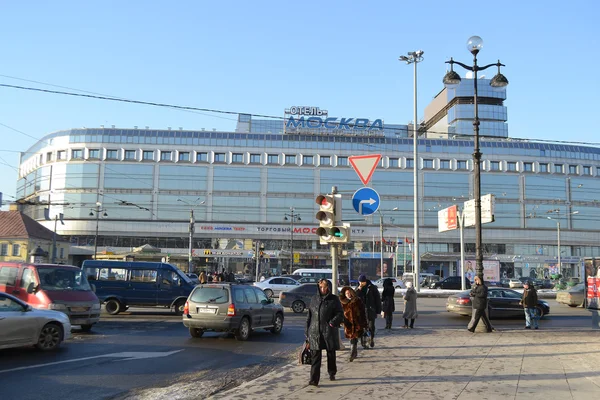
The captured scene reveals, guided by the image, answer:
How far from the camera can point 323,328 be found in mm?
8570

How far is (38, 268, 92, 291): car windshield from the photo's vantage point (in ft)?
50.8

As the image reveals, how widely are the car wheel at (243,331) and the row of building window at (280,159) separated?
68608 millimetres

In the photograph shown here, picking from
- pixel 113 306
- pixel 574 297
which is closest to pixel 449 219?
pixel 574 297

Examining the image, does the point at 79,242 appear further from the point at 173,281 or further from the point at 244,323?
the point at 244,323

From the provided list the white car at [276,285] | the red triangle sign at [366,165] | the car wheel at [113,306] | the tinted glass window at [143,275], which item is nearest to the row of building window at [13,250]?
the white car at [276,285]

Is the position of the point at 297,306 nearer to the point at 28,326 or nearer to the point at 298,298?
the point at 298,298

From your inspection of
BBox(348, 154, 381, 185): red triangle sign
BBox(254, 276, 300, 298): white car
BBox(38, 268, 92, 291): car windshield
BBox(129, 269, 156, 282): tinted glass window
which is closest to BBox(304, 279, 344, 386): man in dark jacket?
BBox(348, 154, 381, 185): red triangle sign

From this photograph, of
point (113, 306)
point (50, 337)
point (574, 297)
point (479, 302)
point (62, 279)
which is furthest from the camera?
point (574, 297)

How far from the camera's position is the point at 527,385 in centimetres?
852

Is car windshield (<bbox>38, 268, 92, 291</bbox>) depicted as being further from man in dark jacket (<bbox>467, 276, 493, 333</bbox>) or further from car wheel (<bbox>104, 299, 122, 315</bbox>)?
man in dark jacket (<bbox>467, 276, 493, 333</bbox>)

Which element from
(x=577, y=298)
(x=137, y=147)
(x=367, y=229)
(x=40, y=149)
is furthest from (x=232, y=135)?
(x=577, y=298)

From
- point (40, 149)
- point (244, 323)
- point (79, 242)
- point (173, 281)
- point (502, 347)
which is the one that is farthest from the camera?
point (40, 149)

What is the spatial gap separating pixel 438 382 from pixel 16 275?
12550mm

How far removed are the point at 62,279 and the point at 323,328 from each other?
10.4 metres
